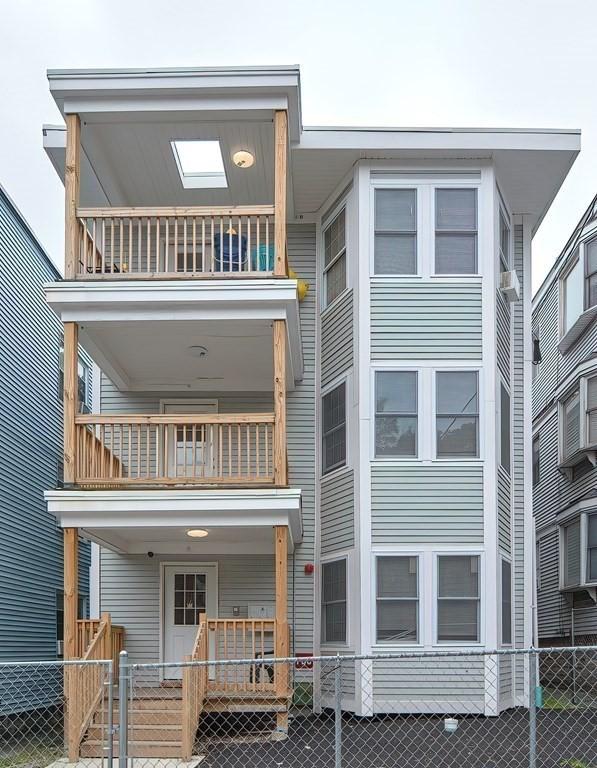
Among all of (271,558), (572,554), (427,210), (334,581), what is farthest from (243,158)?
(572,554)

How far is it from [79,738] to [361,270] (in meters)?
7.22

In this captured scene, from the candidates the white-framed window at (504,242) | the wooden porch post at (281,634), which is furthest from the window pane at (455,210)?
the wooden porch post at (281,634)

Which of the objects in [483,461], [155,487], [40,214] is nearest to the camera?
[155,487]

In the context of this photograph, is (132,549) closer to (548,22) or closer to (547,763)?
(547,763)

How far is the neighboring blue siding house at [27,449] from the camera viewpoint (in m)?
16.5

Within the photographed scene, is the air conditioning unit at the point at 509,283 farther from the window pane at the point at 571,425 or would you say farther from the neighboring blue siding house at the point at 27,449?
the neighboring blue siding house at the point at 27,449

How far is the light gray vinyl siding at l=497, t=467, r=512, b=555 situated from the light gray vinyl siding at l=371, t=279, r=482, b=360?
6.00ft

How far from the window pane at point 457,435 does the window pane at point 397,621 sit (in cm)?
214

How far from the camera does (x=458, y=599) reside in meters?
12.6

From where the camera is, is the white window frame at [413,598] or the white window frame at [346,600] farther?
the white window frame at [346,600]

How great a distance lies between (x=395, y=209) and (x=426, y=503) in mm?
4256

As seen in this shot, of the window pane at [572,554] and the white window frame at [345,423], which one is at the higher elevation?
Result: the white window frame at [345,423]

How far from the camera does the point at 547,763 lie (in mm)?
8820

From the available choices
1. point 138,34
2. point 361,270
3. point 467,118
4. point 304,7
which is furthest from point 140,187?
point 467,118
